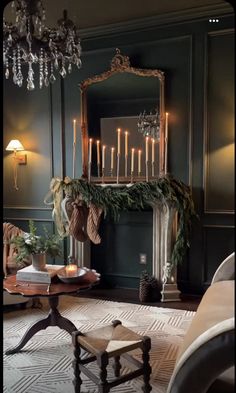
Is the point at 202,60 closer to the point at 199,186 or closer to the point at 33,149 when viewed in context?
the point at 199,186

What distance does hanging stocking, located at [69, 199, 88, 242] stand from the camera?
413 cm

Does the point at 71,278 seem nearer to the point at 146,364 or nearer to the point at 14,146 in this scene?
the point at 146,364

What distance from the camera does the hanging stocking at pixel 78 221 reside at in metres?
4.13

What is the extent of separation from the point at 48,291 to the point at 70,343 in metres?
0.57

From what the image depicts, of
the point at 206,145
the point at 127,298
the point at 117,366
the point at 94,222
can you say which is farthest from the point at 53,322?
the point at 206,145

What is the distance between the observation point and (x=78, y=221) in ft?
13.6

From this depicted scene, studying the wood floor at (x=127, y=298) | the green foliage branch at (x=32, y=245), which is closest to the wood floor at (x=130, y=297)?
the wood floor at (x=127, y=298)

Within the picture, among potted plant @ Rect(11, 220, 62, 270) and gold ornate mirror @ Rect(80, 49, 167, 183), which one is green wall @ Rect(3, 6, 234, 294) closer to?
gold ornate mirror @ Rect(80, 49, 167, 183)

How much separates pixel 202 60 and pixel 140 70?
656mm

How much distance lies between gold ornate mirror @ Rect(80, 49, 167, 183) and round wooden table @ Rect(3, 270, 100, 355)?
1.69m

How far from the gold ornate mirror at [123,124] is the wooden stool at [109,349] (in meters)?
2.22

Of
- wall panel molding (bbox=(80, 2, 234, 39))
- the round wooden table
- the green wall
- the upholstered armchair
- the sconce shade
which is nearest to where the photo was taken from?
the upholstered armchair

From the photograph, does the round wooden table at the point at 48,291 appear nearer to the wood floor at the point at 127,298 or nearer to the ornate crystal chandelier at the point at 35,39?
the wood floor at the point at 127,298

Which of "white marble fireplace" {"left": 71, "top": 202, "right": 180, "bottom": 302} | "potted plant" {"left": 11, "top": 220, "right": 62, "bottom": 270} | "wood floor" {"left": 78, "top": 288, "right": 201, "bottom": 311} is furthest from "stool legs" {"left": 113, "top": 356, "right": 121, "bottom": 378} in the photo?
"white marble fireplace" {"left": 71, "top": 202, "right": 180, "bottom": 302}
